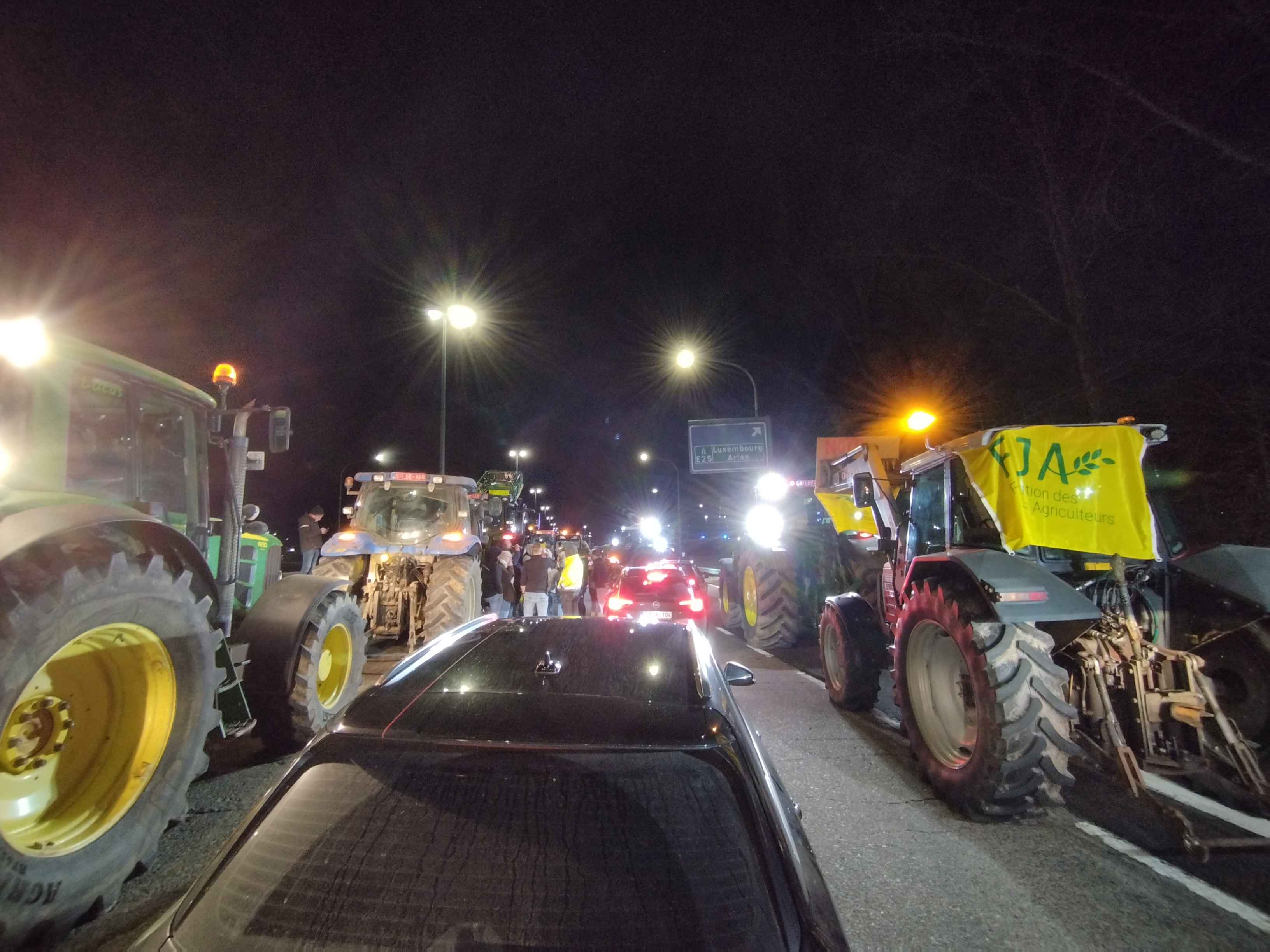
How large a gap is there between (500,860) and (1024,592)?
3618 mm

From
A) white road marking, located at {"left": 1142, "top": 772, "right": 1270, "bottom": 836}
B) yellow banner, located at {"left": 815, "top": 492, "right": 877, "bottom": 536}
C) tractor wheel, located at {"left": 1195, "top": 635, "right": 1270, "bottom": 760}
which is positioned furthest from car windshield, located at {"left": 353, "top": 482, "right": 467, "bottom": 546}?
tractor wheel, located at {"left": 1195, "top": 635, "right": 1270, "bottom": 760}

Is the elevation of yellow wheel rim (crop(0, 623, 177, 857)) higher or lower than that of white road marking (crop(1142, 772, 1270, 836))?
higher

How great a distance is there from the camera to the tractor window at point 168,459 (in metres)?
3.97

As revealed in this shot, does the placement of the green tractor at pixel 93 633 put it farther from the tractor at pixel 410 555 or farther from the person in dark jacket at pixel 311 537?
the person in dark jacket at pixel 311 537

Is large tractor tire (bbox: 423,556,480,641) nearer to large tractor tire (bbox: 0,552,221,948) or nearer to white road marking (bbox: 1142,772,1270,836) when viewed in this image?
large tractor tire (bbox: 0,552,221,948)

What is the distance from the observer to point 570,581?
1338 centimetres

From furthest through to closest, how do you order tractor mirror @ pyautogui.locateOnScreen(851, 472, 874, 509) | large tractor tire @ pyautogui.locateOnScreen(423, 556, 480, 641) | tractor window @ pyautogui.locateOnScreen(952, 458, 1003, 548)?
large tractor tire @ pyautogui.locateOnScreen(423, 556, 480, 641), tractor mirror @ pyautogui.locateOnScreen(851, 472, 874, 509), tractor window @ pyautogui.locateOnScreen(952, 458, 1003, 548)

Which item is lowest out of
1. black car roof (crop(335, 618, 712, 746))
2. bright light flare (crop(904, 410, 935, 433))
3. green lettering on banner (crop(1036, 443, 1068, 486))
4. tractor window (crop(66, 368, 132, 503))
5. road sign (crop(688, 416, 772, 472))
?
black car roof (crop(335, 618, 712, 746))

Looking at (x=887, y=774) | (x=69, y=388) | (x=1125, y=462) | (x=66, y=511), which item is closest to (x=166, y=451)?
(x=69, y=388)

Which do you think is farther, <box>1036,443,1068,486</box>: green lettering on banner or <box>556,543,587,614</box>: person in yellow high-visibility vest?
<box>556,543,587,614</box>: person in yellow high-visibility vest

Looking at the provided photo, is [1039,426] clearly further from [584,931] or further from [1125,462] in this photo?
[584,931]

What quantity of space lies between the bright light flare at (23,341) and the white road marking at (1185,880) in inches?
246

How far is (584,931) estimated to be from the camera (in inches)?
55.0

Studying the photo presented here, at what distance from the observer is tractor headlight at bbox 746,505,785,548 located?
10297 millimetres
